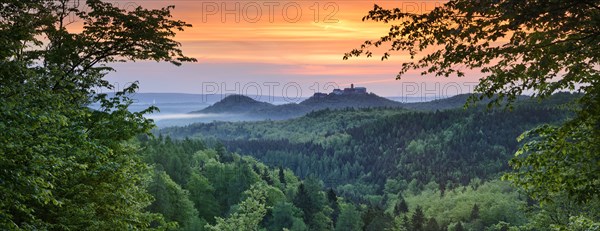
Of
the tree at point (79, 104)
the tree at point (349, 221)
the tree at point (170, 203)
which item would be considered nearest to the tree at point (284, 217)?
the tree at point (349, 221)

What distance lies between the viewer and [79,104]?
23.0m

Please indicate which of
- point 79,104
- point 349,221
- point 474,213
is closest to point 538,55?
point 79,104

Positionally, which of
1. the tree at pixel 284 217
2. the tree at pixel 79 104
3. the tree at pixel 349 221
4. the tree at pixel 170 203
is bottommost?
the tree at pixel 349 221

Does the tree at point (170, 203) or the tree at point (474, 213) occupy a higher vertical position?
the tree at point (170, 203)

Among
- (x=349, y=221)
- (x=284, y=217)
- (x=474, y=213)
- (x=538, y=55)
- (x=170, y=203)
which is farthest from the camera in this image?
(x=474, y=213)

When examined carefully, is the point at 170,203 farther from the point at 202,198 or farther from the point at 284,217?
the point at 284,217

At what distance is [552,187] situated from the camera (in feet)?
44.4

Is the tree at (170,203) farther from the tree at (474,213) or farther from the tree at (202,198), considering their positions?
the tree at (474,213)

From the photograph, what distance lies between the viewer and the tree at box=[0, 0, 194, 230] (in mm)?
15109

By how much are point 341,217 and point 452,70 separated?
9158 centimetres

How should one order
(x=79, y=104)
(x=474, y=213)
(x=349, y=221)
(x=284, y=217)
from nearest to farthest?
1. (x=79, y=104)
2. (x=284, y=217)
3. (x=349, y=221)
4. (x=474, y=213)

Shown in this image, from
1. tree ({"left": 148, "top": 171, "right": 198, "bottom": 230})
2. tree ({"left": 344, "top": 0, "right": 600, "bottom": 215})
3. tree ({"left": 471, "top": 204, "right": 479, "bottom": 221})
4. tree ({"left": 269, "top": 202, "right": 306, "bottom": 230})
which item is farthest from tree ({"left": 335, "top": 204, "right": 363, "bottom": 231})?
tree ({"left": 344, "top": 0, "right": 600, "bottom": 215})

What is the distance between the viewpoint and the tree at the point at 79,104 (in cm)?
1511

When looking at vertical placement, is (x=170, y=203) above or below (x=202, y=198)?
above
